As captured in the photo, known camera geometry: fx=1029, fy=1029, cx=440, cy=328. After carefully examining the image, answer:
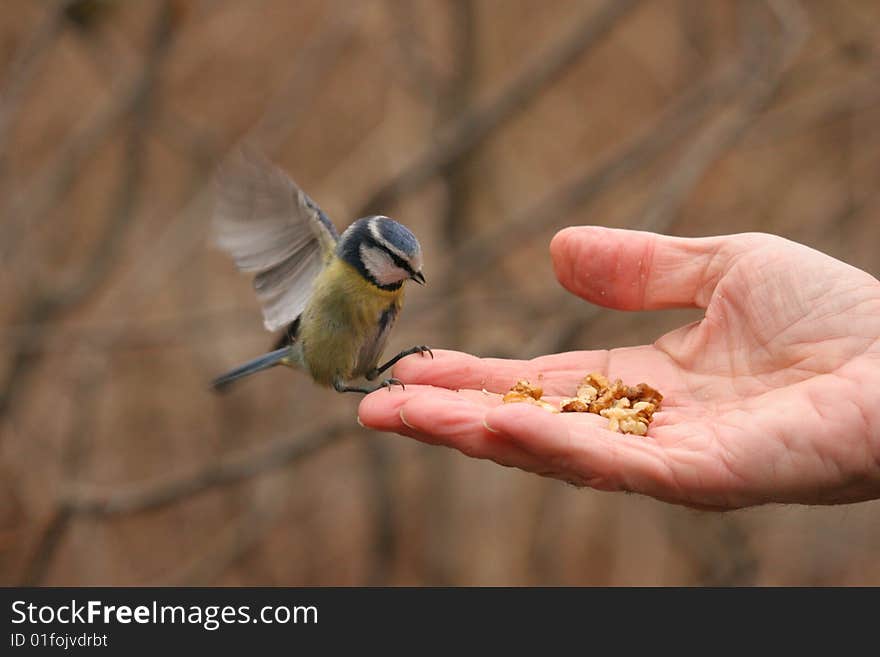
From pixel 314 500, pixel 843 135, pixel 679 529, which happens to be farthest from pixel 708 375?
pixel 843 135

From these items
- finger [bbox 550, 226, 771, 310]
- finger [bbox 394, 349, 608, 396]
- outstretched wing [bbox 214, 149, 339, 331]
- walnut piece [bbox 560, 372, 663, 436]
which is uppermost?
outstretched wing [bbox 214, 149, 339, 331]

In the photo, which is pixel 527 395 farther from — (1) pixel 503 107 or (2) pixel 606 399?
(1) pixel 503 107

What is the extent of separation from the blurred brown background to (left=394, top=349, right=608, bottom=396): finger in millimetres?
396

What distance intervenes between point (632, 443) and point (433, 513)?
2107mm

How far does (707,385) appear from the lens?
2037mm

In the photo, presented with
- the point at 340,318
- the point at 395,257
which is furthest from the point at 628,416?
the point at 340,318

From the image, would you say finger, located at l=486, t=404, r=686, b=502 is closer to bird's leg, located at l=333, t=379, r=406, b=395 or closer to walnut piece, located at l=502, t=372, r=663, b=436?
walnut piece, located at l=502, t=372, r=663, b=436

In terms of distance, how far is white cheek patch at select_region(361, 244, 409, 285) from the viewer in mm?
2027

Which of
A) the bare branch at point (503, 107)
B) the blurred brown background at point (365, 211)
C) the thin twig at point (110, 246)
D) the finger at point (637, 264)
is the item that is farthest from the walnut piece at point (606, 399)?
the thin twig at point (110, 246)

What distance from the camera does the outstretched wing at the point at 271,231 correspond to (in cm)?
208

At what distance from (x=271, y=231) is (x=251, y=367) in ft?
1.00

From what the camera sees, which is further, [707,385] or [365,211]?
[365,211]

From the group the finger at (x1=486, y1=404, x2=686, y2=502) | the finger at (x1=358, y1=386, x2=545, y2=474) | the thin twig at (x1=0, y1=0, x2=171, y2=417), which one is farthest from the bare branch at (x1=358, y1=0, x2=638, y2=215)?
the finger at (x1=486, y1=404, x2=686, y2=502)
